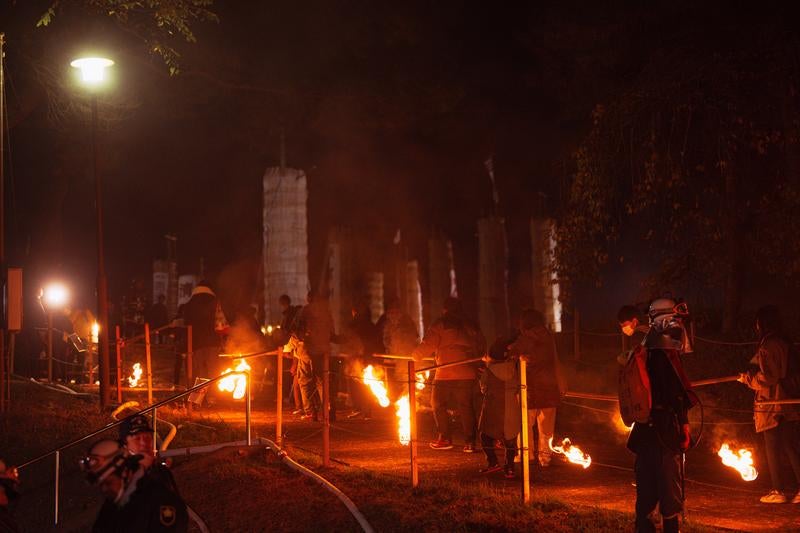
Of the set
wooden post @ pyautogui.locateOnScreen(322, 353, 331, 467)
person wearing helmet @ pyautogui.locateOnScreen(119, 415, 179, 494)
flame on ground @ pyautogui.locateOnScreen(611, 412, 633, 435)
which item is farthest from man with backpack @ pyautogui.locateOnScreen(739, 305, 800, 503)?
person wearing helmet @ pyautogui.locateOnScreen(119, 415, 179, 494)

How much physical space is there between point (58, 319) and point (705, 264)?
1648cm

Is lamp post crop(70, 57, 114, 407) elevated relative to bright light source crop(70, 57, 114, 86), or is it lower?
lower

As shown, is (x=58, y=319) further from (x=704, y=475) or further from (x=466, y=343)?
(x=704, y=475)

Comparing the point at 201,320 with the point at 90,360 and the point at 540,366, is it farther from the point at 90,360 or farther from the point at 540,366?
the point at 540,366

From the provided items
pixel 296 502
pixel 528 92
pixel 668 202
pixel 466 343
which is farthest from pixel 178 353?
pixel 528 92

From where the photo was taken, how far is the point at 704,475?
416 inches

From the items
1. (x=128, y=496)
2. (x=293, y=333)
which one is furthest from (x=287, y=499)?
(x=293, y=333)

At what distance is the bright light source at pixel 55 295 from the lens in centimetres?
2230

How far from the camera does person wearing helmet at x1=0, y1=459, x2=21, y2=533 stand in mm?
5324

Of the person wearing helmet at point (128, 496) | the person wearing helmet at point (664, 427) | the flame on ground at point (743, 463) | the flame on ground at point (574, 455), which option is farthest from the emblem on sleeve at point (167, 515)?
the flame on ground at point (743, 463)

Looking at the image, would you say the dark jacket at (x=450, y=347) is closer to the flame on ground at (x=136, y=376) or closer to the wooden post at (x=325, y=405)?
the wooden post at (x=325, y=405)

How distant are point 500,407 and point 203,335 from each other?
262 inches

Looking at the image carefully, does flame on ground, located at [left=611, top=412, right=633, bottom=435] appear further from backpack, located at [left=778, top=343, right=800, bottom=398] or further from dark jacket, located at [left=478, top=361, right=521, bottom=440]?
backpack, located at [left=778, top=343, right=800, bottom=398]

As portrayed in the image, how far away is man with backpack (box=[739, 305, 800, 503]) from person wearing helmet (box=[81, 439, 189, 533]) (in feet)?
18.9
